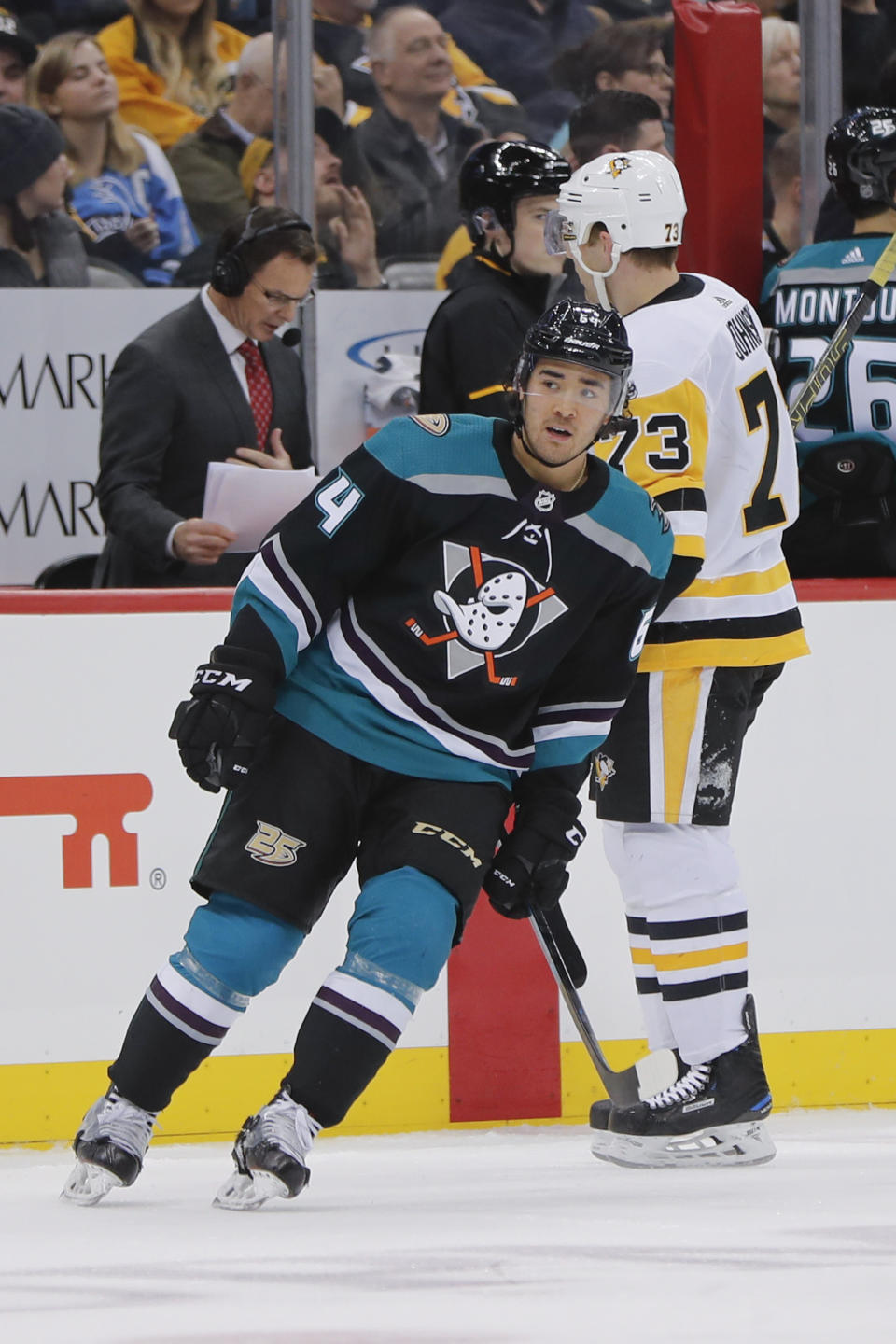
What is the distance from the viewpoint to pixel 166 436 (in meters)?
3.24

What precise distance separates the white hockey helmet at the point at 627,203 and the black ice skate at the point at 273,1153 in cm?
117

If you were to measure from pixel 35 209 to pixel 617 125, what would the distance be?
3.91 feet

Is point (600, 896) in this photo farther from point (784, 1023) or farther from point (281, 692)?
point (281, 692)

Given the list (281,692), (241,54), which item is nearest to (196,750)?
(281,692)

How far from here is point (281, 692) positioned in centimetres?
231

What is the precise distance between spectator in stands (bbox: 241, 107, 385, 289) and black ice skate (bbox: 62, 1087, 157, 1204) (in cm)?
232

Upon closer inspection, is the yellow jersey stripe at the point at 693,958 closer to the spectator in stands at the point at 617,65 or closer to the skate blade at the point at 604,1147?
the skate blade at the point at 604,1147

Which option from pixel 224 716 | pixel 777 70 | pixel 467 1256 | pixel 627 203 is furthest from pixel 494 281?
pixel 467 1256

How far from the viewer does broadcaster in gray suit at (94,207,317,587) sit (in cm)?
321

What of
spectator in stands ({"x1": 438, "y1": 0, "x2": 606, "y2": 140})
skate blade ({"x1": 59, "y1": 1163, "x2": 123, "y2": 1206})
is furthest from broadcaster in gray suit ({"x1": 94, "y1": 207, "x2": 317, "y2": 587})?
spectator in stands ({"x1": 438, "y1": 0, "x2": 606, "y2": 140})

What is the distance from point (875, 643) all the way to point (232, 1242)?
5.19 feet

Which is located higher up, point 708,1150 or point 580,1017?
point 580,1017

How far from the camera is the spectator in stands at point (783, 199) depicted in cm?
398

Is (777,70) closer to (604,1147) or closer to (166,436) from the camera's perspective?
(166,436)
